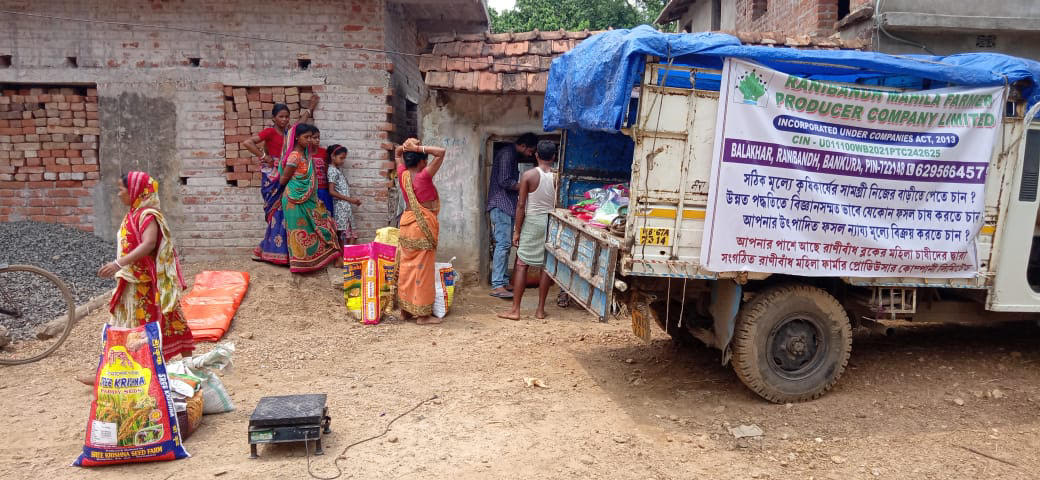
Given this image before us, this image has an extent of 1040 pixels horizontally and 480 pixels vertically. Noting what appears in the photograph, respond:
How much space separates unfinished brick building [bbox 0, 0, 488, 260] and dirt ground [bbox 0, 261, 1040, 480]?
1930 mm

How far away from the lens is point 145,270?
412 cm

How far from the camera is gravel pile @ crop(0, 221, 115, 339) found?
573 centimetres

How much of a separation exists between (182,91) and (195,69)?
273mm

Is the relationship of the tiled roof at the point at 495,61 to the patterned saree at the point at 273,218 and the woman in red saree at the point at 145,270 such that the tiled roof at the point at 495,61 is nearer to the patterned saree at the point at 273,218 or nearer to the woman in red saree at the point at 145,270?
the patterned saree at the point at 273,218

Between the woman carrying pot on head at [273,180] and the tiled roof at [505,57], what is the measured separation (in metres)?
1.52

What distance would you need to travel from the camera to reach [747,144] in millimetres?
3836

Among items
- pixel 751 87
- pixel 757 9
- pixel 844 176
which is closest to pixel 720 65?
pixel 751 87

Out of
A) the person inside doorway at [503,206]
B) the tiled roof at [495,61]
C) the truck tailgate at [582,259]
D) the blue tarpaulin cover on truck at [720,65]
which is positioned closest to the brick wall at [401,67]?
the tiled roof at [495,61]

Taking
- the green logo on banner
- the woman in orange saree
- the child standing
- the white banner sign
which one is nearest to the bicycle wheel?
the child standing

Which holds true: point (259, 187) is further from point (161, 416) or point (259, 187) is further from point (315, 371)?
point (161, 416)

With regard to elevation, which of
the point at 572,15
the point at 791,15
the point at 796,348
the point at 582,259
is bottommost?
the point at 796,348

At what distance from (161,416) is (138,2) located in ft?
17.9

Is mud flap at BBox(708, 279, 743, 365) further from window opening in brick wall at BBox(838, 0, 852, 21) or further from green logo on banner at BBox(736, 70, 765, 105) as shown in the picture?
window opening in brick wall at BBox(838, 0, 852, 21)

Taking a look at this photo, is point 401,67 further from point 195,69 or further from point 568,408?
point 568,408
